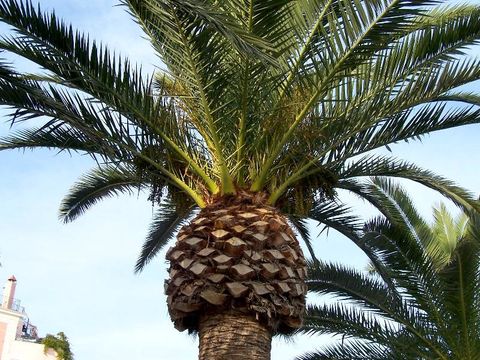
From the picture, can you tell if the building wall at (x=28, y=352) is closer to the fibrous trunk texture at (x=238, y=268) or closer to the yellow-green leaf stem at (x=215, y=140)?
the yellow-green leaf stem at (x=215, y=140)

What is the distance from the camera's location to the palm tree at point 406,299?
1110 centimetres

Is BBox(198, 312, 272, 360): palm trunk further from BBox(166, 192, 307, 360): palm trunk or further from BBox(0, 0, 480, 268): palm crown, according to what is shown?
BBox(0, 0, 480, 268): palm crown

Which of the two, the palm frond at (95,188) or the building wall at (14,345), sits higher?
the building wall at (14,345)

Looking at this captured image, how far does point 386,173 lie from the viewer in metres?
8.50

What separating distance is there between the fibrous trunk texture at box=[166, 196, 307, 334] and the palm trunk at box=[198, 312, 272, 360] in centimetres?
6

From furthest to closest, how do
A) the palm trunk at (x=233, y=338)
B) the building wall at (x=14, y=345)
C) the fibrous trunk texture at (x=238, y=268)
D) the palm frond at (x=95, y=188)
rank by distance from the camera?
the building wall at (x=14, y=345), the palm frond at (x=95, y=188), the fibrous trunk texture at (x=238, y=268), the palm trunk at (x=233, y=338)

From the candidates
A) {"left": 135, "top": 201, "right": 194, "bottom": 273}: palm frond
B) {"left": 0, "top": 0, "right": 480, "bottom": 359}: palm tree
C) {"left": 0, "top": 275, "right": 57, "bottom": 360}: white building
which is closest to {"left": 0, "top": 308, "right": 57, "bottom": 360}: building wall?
{"left": 0, "top": 275, "right": 57, "bottom": 360}: white building

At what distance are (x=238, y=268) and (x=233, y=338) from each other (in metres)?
0.61

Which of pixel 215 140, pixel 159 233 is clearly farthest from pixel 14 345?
pixel 215 140

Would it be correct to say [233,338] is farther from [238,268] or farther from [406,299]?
[406,299]

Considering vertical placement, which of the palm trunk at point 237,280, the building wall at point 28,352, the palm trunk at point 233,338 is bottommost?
the palm trunk at point 233,338

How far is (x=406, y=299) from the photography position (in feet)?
37.8

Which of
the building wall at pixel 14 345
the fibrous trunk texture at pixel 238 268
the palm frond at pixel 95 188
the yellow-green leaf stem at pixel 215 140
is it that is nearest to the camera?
the fibrous trunk texture at pixel 238 268

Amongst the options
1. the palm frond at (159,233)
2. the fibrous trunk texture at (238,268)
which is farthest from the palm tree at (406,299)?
the fibrous trunk texture at (238,268)
